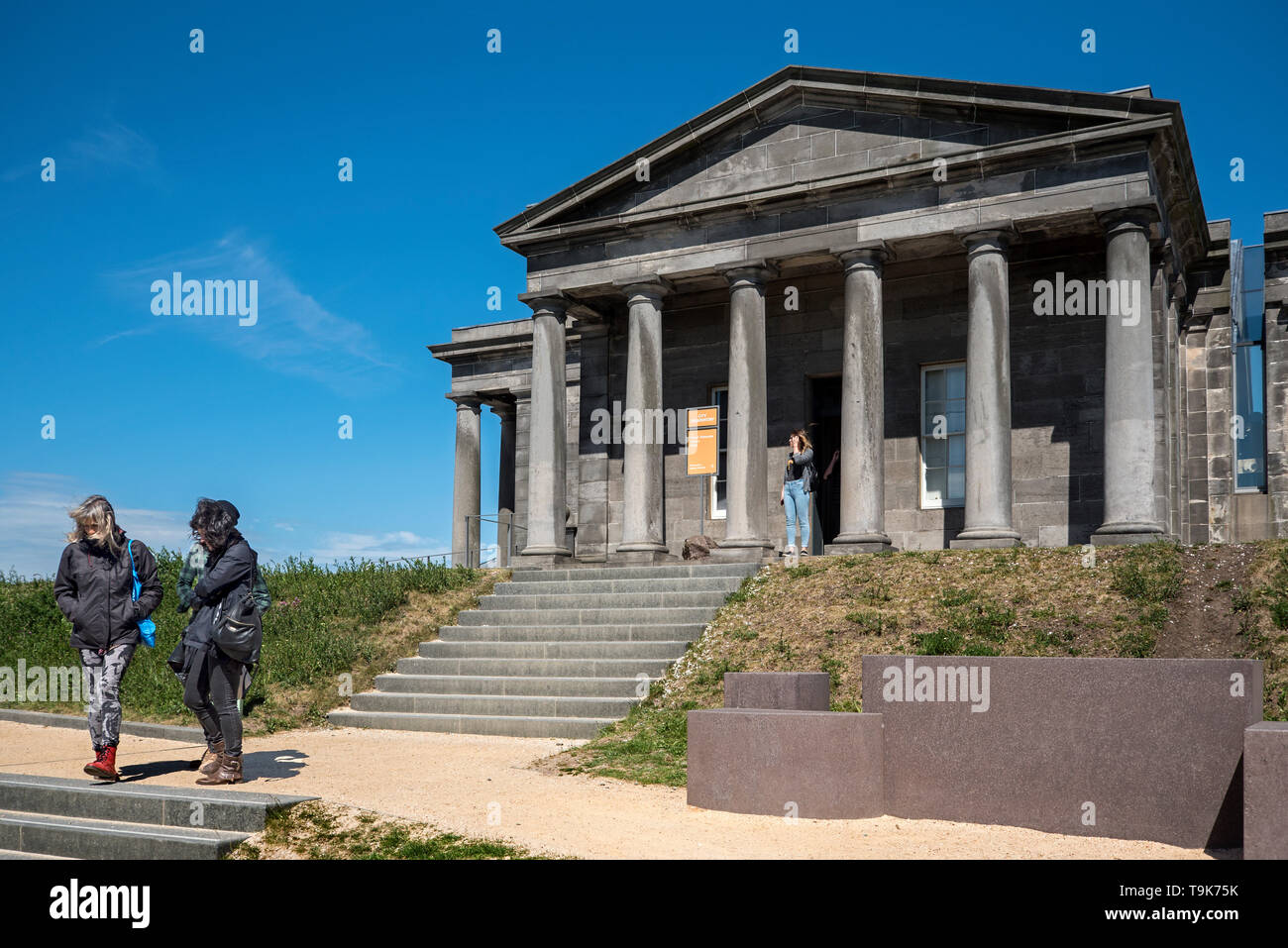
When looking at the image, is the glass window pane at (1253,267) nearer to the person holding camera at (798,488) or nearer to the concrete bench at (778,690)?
the person holding camera at (798,488)

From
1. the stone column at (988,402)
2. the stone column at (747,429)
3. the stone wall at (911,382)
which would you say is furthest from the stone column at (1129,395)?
the stone column at (747,429)

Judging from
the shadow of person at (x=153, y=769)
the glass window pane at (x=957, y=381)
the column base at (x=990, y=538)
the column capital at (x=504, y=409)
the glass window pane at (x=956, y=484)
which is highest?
the column capital at (x=504, y=409)

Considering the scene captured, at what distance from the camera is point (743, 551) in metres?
18.3

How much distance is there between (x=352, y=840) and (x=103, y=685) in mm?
2685

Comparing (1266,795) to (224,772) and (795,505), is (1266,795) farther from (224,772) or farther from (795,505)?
(795,505)

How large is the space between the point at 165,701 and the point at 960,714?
32.8 ft

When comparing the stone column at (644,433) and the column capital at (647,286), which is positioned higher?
the column capital at (647,286)

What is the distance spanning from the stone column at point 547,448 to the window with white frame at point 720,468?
2.94 meters

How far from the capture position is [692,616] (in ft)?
50.5

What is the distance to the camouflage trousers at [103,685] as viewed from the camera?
27.6 feet

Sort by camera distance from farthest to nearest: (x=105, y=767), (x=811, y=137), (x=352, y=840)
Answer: (x=811, y=137) < (x=105, y=767) < (x=352, y=840)

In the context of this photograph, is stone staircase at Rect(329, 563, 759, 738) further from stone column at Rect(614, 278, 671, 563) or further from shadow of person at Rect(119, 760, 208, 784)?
shadow of person at Rect(119, 760, 208, 784)

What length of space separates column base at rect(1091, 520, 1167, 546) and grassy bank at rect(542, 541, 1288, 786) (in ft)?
4.17

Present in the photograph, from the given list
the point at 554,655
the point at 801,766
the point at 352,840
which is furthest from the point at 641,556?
the point at 352,840
